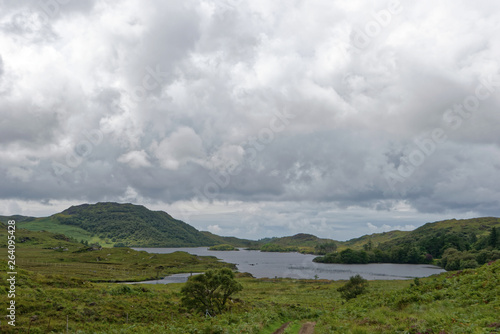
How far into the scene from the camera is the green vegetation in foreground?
23.2m

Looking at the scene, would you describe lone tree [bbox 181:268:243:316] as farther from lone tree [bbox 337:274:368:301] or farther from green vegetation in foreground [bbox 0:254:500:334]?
lone tree [bbox 337:274:368:301]

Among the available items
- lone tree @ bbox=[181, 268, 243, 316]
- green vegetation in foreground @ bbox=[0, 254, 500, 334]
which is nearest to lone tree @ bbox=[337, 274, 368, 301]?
green vegetation in foreground @ bbox=[0, 254, 500, 334]

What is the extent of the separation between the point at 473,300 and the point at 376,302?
1458 cm

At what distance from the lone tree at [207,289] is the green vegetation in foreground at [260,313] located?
227cm

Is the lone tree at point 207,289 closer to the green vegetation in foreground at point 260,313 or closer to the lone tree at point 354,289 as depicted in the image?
the green vegetation in foreground at point 260,313

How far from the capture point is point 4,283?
153 feet

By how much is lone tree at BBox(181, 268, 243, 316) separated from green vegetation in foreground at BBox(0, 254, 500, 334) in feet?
7.45

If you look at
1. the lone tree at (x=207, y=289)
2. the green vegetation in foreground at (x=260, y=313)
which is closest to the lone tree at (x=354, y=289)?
the green vegetation in foreground at (x=260, y=313)

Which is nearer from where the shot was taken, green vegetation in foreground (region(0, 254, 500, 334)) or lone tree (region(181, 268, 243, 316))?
green vegetation in foreground (region(0, 254, 500, 334))

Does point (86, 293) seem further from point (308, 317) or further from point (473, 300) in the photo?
point (473, 300)

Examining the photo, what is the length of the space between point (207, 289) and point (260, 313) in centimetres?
1079

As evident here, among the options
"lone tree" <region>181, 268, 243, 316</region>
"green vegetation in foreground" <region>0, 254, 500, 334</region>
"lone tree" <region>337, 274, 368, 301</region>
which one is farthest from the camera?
"lone tree" <region>337, 274, 368, 301</region>

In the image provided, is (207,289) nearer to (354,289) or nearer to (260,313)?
(260,313)

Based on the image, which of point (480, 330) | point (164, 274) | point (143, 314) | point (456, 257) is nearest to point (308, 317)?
point (143, 314)
